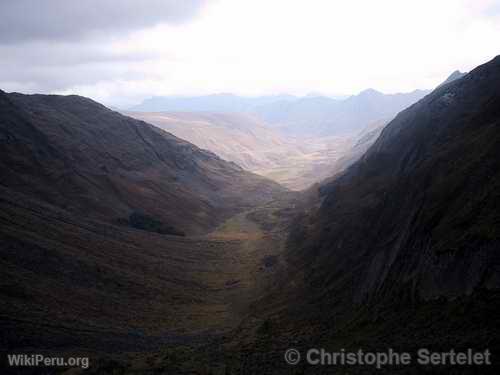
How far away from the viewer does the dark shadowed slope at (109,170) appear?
4566 cm

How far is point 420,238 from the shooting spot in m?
16.8

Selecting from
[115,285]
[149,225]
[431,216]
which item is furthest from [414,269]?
[149,225]

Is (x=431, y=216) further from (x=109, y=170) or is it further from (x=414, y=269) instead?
(x=109, y=170)

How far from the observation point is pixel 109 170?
59.4 metres

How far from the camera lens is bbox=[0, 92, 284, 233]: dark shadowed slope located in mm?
45656

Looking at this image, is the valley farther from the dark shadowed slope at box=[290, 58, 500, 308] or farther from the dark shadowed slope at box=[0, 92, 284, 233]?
the dark shadowed slope at box=[0, 92, 284, 233]

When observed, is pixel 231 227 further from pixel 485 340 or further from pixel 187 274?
pixel 485 340

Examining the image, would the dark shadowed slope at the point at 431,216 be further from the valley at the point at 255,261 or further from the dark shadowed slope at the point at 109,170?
the dark shadowed slope at the point at 109,170

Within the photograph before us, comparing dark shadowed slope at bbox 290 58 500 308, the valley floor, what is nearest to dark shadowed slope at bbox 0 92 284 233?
the valley floor

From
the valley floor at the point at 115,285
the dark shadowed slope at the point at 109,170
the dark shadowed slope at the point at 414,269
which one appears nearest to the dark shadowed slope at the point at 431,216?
the dark shadowed slope at the point at 414,269

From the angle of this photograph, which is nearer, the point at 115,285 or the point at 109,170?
the point at 115,285

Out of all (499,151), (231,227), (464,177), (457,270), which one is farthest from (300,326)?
(231,227)

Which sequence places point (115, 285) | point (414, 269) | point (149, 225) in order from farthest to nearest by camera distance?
point (149, 225), point (115, 285), point (414, 269)

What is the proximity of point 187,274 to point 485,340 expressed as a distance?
86.6ft
